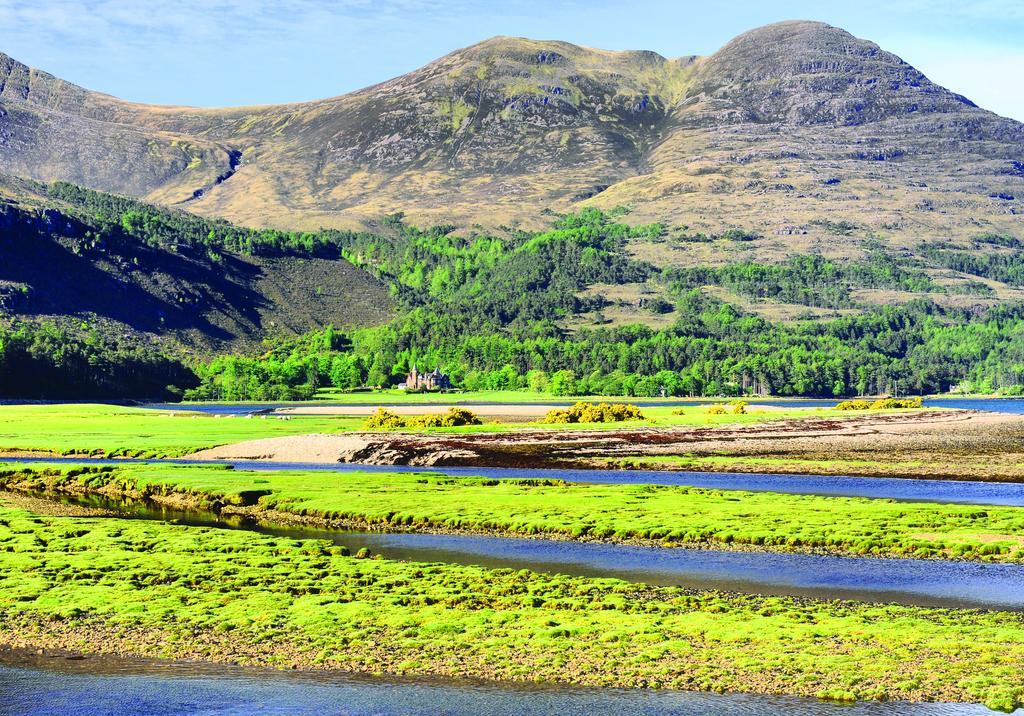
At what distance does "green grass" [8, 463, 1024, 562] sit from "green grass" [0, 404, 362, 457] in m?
32.2

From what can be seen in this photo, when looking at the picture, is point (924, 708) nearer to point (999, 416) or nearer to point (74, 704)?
point (74, 704)

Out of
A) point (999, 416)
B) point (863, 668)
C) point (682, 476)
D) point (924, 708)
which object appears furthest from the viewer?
point (999, 416)

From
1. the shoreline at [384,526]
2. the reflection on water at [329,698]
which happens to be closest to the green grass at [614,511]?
the shoreline at [384,526]

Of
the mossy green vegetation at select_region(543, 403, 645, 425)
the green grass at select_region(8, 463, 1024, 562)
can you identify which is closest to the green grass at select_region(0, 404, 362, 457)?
the mossy green vegetation at select_region(543, 403, 645, 425)

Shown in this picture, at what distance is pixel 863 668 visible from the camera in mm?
34562

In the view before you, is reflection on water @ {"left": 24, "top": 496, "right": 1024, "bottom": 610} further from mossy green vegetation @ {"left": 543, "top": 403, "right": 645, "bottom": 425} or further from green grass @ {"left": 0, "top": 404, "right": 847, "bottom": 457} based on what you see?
mossy green vegetation @ {"left": 543, "top": 403, "right": 645, "bottom": 425}

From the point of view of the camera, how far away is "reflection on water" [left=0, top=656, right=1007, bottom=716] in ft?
105

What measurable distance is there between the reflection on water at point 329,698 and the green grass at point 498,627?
893mm

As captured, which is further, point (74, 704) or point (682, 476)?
point (682, 476)

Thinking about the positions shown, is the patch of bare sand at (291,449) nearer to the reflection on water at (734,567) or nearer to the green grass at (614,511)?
the green grass at (614,511)

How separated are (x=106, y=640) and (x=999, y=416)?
143748 millimetres

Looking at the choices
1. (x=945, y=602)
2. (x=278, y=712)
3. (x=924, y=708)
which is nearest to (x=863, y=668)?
(x=924, y=708)

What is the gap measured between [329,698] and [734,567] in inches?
926

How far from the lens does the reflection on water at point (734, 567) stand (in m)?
46.2
